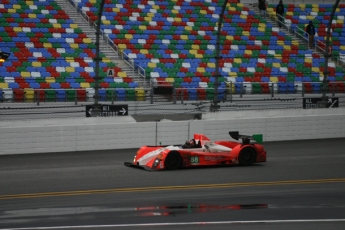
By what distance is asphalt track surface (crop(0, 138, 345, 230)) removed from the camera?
1052 cm

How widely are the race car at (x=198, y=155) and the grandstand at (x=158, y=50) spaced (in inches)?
314

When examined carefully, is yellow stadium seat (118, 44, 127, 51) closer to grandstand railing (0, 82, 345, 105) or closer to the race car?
grandstand railing (0, 82, 345, 105)

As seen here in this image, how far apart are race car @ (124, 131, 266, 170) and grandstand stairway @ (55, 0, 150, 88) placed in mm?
11704

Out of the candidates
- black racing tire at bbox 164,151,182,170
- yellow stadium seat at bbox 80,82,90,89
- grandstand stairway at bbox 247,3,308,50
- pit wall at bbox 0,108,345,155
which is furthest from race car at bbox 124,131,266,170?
grandstand stairway at bbox 247,3,308,50

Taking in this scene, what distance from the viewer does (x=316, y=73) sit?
3158 cm

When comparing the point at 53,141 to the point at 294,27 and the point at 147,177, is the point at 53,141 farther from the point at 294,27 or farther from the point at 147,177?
the point at 294,27

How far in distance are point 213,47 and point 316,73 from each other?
4500 millimetres

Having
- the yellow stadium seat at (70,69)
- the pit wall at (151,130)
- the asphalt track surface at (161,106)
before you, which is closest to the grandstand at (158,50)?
the yellow stadium seat at (70,69)

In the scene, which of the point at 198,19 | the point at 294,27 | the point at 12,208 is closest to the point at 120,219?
the point at 12,208

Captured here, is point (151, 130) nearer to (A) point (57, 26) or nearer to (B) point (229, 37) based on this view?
(A) point (57, 26)

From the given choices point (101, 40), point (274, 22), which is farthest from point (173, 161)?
point (274, 22)

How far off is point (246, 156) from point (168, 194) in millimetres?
Result: 4127

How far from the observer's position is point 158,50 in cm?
3081

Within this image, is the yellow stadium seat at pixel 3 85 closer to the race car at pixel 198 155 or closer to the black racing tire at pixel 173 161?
the race car at pixel 198 155
